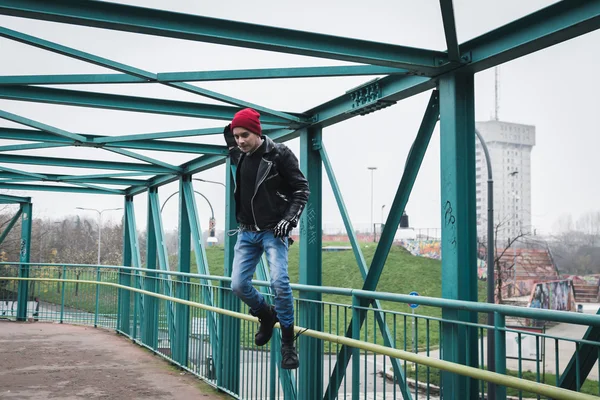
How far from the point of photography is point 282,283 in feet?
16.4

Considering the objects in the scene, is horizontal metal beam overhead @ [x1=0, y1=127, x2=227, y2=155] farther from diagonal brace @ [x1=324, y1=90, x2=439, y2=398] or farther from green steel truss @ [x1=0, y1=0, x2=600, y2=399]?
diagonal brace @ [x1=324, y1=90, x2=439, y2=398]

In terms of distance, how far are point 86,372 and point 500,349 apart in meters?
6.87

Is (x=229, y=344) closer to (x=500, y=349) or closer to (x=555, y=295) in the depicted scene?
(x=500, y=349)

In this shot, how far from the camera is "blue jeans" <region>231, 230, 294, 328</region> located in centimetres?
503

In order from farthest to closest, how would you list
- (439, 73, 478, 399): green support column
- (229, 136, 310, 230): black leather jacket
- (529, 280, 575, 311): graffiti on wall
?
(529, 280, 575, 311): graffiti on wall
(439, 73, 478, 399): green support column
(229, 136, 310, 230): black leather jacket

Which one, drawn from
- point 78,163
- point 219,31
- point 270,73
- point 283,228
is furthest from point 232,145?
point 78,163

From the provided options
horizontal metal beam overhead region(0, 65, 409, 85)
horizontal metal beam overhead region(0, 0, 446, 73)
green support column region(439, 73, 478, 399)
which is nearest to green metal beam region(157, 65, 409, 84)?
horizontal metal beam overhead region(0, 65, 409, 85)

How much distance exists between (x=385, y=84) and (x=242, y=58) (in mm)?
2068

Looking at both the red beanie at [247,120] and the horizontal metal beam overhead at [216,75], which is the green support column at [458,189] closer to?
the horizontal metal beam overhead at [216,75]

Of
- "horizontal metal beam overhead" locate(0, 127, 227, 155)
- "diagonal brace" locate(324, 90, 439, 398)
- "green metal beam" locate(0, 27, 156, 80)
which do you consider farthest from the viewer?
"horizontal metal beam overhead" locate(0, 127, 227, 155)

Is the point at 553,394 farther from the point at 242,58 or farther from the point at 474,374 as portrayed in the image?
the point at 242,58

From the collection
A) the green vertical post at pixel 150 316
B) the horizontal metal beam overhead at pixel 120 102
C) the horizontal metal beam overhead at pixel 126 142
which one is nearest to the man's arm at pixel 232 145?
the horizontal metal beam overhead at pixel 120 102

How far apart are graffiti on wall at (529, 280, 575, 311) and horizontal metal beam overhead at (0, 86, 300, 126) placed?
39149 mm

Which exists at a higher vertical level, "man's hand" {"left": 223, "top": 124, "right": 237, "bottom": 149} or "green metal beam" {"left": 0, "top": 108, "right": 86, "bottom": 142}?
"green metal beam" {"left": 0, "top": 108, "right": 86, "bottom": 142}
